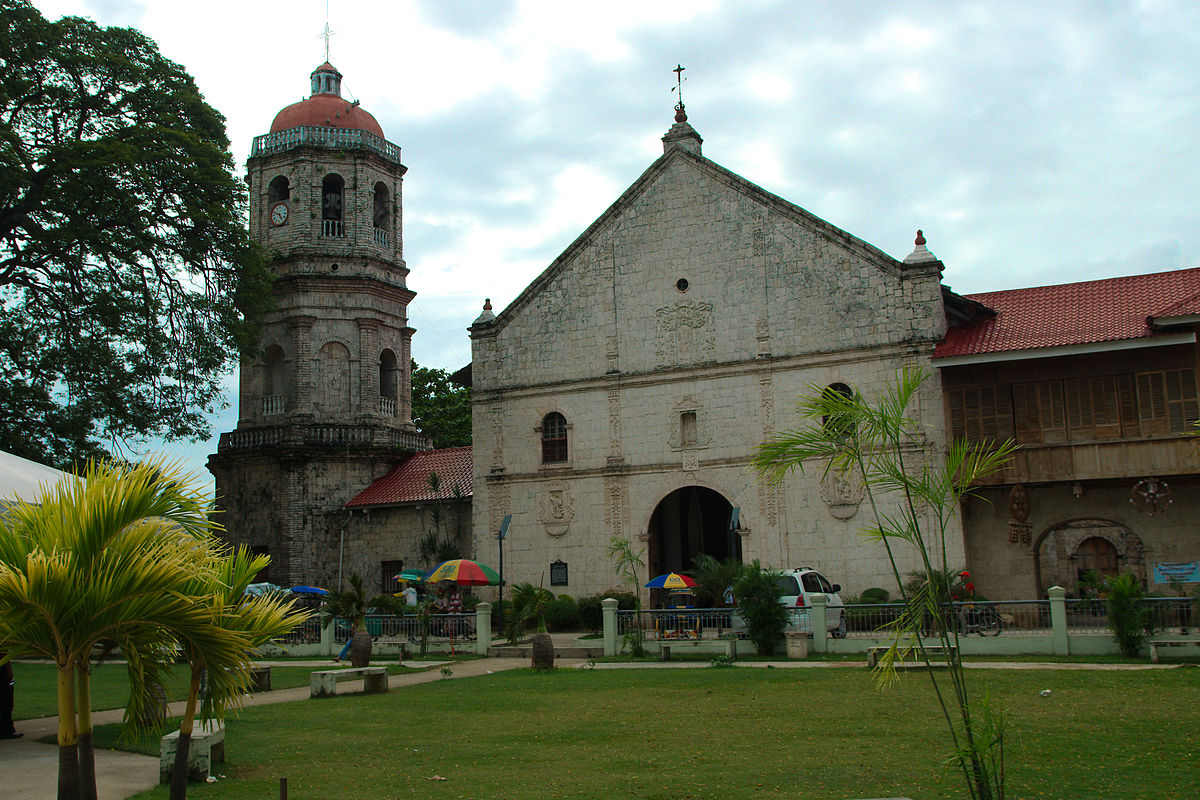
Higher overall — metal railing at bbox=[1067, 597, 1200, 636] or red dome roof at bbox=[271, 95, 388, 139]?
red dome roof at bbox=[271, 95, 388, 139]

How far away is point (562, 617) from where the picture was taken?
27.5m

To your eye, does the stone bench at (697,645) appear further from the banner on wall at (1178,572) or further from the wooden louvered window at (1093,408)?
the banner on wall at (1178,572)

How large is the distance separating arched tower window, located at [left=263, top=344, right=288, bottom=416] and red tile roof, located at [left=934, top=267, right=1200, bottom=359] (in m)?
21.2

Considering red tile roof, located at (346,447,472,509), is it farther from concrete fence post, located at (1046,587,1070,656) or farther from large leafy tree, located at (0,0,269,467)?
concrete fence post, located at (1046,587,1070,656)

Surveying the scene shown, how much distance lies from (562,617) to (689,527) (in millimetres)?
5102

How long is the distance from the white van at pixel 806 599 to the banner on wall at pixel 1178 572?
6929 mm

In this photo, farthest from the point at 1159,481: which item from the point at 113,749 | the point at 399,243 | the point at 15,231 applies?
the point at 15,231

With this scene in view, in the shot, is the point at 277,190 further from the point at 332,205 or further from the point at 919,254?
the point at 919,254

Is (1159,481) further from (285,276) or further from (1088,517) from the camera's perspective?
(285,276)

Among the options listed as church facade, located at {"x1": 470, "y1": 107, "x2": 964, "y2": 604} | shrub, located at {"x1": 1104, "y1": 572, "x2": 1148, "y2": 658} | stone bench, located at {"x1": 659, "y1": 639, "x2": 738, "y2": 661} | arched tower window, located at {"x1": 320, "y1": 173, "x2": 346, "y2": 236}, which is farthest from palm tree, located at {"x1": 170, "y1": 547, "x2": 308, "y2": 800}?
arched tower window, located at {"x1": 320, "y1": 173, "x2": 346, "y2": 236}

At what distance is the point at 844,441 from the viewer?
7.68m

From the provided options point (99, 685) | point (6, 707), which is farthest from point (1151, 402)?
point (6, 707)

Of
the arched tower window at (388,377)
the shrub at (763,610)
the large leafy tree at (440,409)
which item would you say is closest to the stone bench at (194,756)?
the shrub at (763,610)

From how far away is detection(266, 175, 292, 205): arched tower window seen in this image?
35.8 meters
